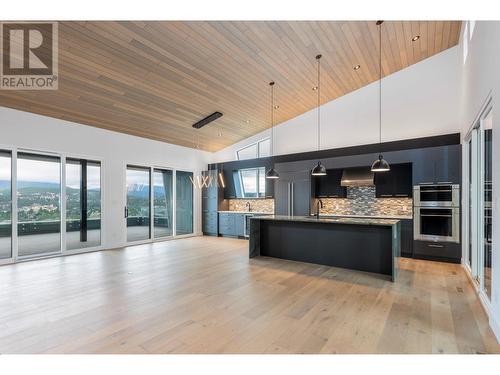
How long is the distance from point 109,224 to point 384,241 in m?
6.65

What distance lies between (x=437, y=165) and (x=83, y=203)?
828 cm

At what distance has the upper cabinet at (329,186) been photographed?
24.1ft

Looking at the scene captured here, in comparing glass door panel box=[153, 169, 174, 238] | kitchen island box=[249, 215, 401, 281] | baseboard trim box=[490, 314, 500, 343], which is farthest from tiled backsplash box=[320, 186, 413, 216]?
glass door panel box=[153, 169, 174, 238]

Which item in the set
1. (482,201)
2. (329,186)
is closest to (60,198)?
(329,186)

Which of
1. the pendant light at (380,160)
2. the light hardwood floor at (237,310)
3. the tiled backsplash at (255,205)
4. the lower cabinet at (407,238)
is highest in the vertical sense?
the pendant light at (380,160)

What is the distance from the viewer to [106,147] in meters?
7.02

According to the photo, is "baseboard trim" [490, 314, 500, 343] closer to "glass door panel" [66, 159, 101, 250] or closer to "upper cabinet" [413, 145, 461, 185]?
"upper cabinet" [413, 145, 461, 185]

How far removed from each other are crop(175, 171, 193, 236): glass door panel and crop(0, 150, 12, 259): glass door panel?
4307 mm

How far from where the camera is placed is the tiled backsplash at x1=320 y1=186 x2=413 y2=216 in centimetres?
642

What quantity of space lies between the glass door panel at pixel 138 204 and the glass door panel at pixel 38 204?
1.74m

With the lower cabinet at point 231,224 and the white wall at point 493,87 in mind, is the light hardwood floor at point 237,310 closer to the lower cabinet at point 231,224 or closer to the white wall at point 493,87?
the white wall at point 493,87

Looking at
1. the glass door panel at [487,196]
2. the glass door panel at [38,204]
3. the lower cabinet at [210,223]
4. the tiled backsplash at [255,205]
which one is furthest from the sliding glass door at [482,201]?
the glass door panel at [38,204]

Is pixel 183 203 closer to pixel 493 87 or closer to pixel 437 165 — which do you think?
pixel 437 165
